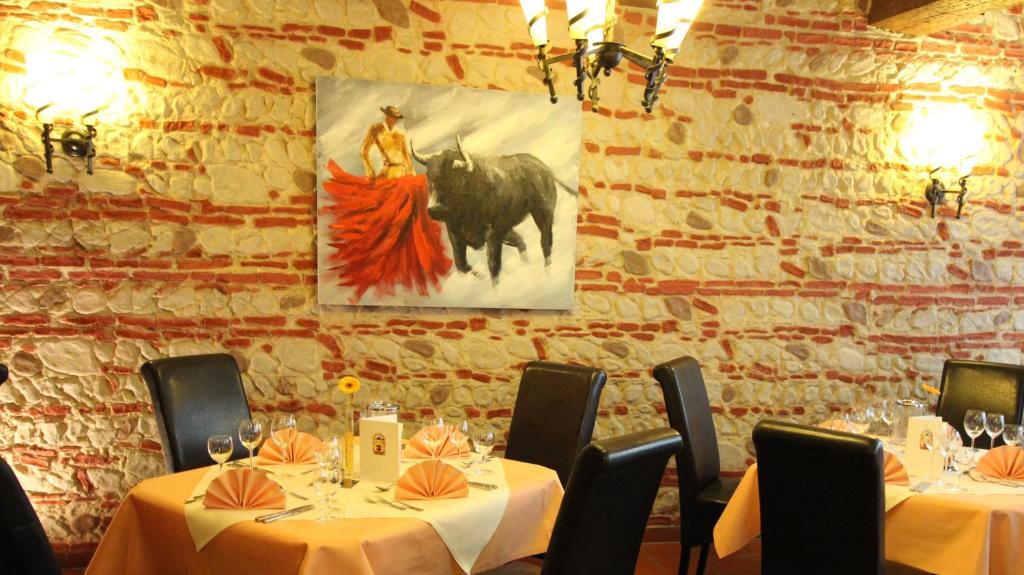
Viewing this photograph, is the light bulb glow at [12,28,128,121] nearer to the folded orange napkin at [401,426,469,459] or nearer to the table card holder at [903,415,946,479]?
the folded orange napkin at [401,426,469,459]

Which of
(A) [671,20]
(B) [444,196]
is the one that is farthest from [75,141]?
(A) [671,20]

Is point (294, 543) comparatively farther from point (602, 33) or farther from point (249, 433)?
point (602, 33)

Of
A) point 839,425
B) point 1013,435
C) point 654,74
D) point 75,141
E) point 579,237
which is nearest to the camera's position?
point 654,74

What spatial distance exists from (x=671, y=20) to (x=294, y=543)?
1911mm

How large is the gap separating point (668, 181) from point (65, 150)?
3.09 meters

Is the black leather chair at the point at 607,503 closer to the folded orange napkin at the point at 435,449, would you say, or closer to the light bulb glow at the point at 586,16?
the folded orange napkin at the point at 435,449

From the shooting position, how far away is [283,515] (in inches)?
92.5

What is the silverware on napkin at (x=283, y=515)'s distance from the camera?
2307mm

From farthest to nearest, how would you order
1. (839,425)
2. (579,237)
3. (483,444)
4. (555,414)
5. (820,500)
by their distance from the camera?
(579,237)
(839,425)
(555,414)
(483,444)
(820,500)

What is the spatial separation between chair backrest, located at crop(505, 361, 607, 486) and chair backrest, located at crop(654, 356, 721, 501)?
0.39 metres

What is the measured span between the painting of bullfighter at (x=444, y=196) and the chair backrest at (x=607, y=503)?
2.18 meters

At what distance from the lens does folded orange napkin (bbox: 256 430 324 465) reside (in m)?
2.94

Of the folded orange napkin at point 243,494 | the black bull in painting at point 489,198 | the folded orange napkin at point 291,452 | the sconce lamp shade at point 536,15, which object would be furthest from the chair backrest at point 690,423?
the folded orange napkin at point 243,494

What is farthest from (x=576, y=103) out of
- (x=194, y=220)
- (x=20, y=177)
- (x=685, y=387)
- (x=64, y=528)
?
(x=64, y=528)
